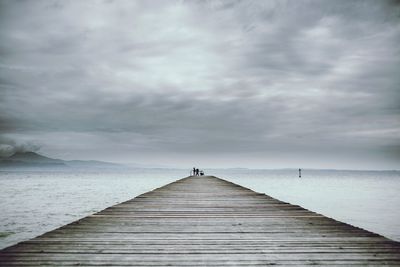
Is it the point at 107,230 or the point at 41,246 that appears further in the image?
the point at 107,230

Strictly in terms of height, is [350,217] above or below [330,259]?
below

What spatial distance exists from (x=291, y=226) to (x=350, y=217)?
13.0 m

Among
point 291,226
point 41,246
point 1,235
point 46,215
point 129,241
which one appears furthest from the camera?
point 46,215

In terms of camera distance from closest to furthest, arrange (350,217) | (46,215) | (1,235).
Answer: (1,235) → (46,215) → (350,217)

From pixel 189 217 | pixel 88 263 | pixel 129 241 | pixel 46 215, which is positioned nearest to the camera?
pixel 88 263

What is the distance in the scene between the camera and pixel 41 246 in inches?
168

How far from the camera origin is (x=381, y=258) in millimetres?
3832

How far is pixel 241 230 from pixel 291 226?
1.02 m

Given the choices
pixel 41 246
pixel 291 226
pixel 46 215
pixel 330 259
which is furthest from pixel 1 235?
pixel 330 259

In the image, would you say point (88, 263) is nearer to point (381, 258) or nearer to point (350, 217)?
point (381, 258)

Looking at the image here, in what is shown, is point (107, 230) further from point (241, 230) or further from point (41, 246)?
point (241, 230)

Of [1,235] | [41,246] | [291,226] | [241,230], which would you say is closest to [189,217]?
[241,230]

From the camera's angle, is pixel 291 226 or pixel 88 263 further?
pixel 291 226

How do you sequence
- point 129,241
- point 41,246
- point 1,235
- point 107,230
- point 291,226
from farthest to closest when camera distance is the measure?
point 1,235 → point 291,226 → point 107,230 → point 129,241 → point 41,246
